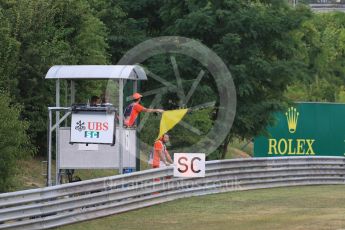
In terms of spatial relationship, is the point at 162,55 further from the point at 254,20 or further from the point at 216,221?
the point at 216,221

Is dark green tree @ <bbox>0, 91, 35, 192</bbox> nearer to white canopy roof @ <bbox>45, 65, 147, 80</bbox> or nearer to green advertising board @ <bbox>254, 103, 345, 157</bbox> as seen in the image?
white canopy roof @ <bbox>45, 65, 147, 80</bbox>

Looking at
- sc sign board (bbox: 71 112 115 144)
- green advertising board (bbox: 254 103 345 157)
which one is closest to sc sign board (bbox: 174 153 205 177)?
sc sign board (bbox: 71 112 115 144)

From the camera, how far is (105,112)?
69.1 ft

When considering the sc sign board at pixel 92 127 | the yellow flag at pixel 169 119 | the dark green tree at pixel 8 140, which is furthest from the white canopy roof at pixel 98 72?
the yellow flag at pixel 169 119

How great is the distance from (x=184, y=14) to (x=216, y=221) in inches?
745

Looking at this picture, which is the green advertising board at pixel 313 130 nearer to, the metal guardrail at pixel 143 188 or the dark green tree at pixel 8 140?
the metal guardrail at pixel 143 188

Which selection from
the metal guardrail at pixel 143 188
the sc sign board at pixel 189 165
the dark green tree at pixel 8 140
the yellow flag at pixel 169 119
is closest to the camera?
the metal guardrail at pixel 143 188

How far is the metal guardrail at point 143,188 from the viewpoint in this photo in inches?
655

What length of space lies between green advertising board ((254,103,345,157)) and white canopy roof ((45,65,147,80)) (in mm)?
21926

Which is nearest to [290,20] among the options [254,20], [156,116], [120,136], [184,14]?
[254,20]

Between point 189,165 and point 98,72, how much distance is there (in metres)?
3.17

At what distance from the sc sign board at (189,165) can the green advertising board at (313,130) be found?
20761 millimetres

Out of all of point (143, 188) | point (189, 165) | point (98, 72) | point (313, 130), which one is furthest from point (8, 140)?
point (313, 130)

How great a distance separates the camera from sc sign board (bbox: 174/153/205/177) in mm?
22078
